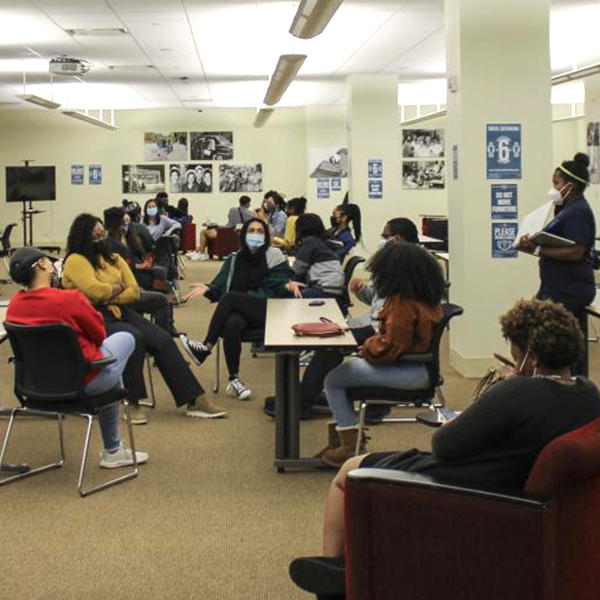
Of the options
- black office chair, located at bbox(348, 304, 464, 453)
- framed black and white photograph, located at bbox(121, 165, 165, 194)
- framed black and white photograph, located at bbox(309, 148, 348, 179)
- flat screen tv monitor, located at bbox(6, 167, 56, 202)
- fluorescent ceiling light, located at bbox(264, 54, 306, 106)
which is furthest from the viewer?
framed black and white photograph, located at bbox(121, 165, 165, 194)

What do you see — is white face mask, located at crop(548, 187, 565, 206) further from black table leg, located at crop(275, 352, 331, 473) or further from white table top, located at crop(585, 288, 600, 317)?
black table leg, located at crop(275, 352, 331, 473)

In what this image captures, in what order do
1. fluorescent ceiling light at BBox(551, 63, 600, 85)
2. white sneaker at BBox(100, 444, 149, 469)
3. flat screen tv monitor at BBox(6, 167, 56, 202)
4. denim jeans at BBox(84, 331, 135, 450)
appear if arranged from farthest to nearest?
flat screen tv monitor at BBox(6, 167, 56, 202) < fluorescent ceiling light at BBox(551, 63, 600, 85) < white sneaker at BBox(100, 444, 149, 469) < denim jeans at BBox(84, 331, 135, 450)

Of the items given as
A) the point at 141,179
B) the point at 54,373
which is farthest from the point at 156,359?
the point at 141,179

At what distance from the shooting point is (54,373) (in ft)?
14.7

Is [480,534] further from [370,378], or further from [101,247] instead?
[101,247]

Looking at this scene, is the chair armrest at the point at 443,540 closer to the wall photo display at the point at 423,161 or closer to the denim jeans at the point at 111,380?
the denim jeans at the point at 111,380

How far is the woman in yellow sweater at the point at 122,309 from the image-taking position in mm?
5758

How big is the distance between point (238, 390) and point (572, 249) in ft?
8.01

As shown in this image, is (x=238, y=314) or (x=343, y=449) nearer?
(x=343, y=449)

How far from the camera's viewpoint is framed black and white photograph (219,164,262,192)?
22797 mm

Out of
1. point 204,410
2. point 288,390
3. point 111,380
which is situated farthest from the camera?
point 204,410

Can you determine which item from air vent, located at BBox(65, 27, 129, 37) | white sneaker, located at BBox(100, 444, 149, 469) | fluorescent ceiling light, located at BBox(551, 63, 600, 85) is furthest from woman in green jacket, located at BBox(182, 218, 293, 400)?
fluorescent ceiling light, located at BBox(551, 63, 600, 85)

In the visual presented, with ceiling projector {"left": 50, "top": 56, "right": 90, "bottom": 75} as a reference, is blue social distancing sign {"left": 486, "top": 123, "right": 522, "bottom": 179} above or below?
below

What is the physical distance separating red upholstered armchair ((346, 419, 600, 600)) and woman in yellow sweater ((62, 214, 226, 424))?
3.82 m
